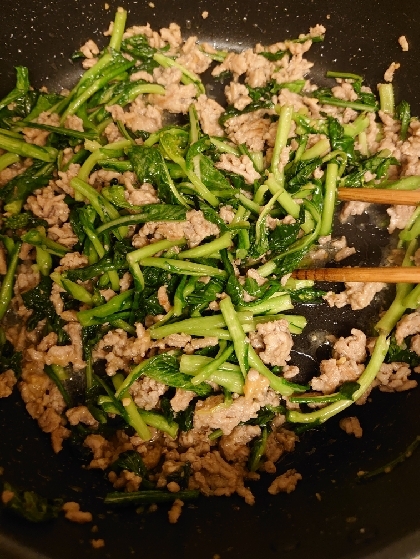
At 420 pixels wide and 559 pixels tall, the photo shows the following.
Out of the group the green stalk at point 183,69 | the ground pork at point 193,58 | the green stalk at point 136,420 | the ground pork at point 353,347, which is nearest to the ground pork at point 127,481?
the green stalk at point 136,420

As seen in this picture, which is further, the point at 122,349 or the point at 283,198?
the point at 283,198

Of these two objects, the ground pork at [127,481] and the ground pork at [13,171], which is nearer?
the ground pork at [127,481]

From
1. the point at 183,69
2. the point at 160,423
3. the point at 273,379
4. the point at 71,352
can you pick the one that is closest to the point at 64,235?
the point at 71,352

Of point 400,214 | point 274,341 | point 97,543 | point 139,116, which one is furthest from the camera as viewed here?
point 139,116

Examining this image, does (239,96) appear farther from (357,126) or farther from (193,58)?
(357,126)

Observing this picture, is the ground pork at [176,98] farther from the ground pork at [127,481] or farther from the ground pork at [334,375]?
the ground pork at [127,481]

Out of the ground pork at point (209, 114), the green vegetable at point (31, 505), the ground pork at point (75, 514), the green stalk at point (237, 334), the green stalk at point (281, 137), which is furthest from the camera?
the ground pork at point (209, 114)

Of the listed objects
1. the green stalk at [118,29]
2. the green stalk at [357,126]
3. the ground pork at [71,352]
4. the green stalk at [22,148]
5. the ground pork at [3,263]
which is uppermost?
the green stalk at [118,29]
